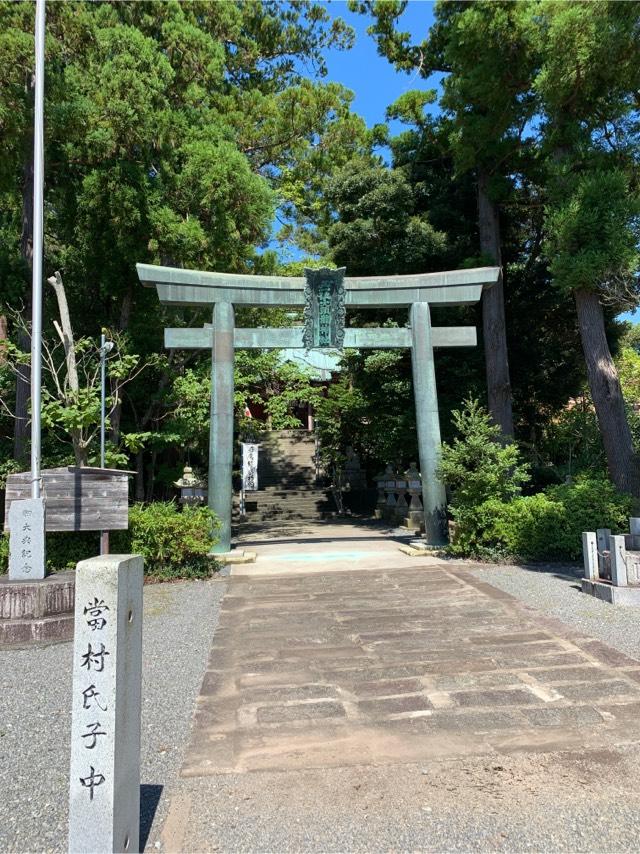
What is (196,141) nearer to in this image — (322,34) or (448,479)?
(448,479)

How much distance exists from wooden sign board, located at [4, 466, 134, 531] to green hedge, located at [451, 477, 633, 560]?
507cm

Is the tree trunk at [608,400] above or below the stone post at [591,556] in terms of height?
above

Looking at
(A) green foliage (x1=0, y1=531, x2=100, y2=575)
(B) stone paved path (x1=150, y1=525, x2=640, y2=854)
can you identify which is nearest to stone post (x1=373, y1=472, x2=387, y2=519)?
(A) green foliage (x1=0, y1=531, x2=100, y2=575)

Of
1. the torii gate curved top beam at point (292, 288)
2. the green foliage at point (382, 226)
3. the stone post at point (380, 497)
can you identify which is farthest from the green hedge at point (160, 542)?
the stone post at point (380, 497)

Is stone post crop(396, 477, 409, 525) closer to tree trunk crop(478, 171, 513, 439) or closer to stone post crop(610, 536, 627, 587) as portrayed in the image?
tree trunk crop(478, 171, 513, 439)

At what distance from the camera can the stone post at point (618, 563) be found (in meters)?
6.15

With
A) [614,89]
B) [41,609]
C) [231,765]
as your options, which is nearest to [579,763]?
[231,765]

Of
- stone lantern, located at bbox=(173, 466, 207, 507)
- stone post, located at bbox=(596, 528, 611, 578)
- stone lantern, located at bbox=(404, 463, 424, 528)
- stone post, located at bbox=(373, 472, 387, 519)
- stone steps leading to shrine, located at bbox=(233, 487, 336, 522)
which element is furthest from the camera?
stone steps leading to shrine, located at bbox=(233, 487, 336, 522)

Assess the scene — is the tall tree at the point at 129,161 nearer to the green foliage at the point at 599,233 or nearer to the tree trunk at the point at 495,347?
the tree trunk at the point at 495,347

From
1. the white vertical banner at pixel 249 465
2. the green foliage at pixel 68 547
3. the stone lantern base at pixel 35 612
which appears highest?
the white vertical banner at pixel 249 465

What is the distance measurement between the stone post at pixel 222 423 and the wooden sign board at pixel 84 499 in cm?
227

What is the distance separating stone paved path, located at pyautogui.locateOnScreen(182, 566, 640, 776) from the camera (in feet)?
10.3

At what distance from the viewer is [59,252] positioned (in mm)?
11766

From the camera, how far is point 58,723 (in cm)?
354
